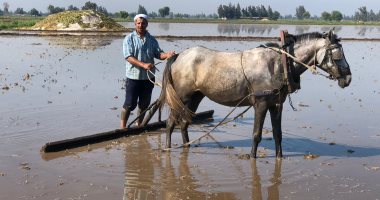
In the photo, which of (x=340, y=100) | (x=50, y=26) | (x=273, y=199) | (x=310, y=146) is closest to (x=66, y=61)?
(x=340, y=100)

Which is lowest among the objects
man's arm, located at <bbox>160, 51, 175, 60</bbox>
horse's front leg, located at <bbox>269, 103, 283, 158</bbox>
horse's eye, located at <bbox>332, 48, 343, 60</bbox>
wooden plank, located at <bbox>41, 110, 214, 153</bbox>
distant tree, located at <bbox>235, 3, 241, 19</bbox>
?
wooden plank, located at <bbox>41, 110, 214, 153</bbox>

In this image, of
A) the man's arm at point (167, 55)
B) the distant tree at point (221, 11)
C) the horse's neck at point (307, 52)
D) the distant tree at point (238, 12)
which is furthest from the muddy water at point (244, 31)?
the distant tree at point (221, 11)

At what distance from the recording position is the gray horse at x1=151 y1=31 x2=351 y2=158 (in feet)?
24.1

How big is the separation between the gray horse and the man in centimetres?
61

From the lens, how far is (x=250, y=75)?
24.3ft

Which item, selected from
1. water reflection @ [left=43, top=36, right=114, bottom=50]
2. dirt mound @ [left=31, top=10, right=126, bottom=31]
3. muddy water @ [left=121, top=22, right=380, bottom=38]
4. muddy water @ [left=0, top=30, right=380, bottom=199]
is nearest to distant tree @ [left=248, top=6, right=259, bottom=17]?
muddy water @ [left=121, top=22, right=380, bottom=38]

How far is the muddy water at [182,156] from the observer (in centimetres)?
627

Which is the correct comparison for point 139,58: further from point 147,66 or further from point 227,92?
point 227,92

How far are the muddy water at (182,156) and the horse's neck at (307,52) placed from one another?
161cm

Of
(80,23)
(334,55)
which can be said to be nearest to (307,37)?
(334,55)

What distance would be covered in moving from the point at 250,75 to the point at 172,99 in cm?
141

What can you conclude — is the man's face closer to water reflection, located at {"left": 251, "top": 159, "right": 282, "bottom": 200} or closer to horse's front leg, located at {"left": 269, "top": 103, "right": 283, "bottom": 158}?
horse's front leg, located at {"left": 269, "top": 103, "right": 283, "bottom": 158}

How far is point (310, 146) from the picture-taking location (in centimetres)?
873

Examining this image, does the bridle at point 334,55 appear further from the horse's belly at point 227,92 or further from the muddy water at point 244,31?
the muddy water at point 244,31
